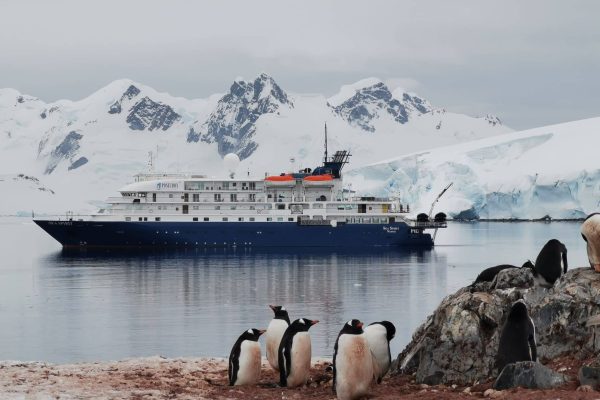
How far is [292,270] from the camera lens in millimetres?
43406

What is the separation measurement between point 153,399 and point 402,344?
30.4 ft

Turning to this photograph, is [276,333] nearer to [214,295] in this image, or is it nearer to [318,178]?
[214,295]

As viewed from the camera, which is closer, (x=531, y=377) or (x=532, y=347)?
(x=531, y=377)

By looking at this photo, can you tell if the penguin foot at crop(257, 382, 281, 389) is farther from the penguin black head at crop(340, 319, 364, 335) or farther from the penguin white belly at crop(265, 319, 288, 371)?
the penguin black head at crop(340, 319, 364, 335)

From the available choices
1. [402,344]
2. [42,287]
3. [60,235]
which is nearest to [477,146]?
[60,235]

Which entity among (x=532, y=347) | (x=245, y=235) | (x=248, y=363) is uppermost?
(x=245, y=235)

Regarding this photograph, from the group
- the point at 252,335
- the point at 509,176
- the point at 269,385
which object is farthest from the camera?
the point at 509,176

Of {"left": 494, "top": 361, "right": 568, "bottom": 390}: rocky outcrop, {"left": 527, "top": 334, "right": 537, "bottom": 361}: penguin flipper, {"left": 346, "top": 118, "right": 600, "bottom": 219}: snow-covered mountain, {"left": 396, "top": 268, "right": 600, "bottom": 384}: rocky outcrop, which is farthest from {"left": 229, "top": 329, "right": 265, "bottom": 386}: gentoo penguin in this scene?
{"left": 346, "top": 118, "right": 600, "bottom": 219}: snow-covered mountain

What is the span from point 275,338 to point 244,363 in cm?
127

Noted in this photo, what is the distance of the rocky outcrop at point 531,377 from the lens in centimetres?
980

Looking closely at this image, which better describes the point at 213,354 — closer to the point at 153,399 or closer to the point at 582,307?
the point at 153,399

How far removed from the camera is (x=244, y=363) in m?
12.5

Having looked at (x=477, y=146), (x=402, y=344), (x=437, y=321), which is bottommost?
(x=402, y=344)

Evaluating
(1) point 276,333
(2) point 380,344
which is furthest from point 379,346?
(1) point 276,333
